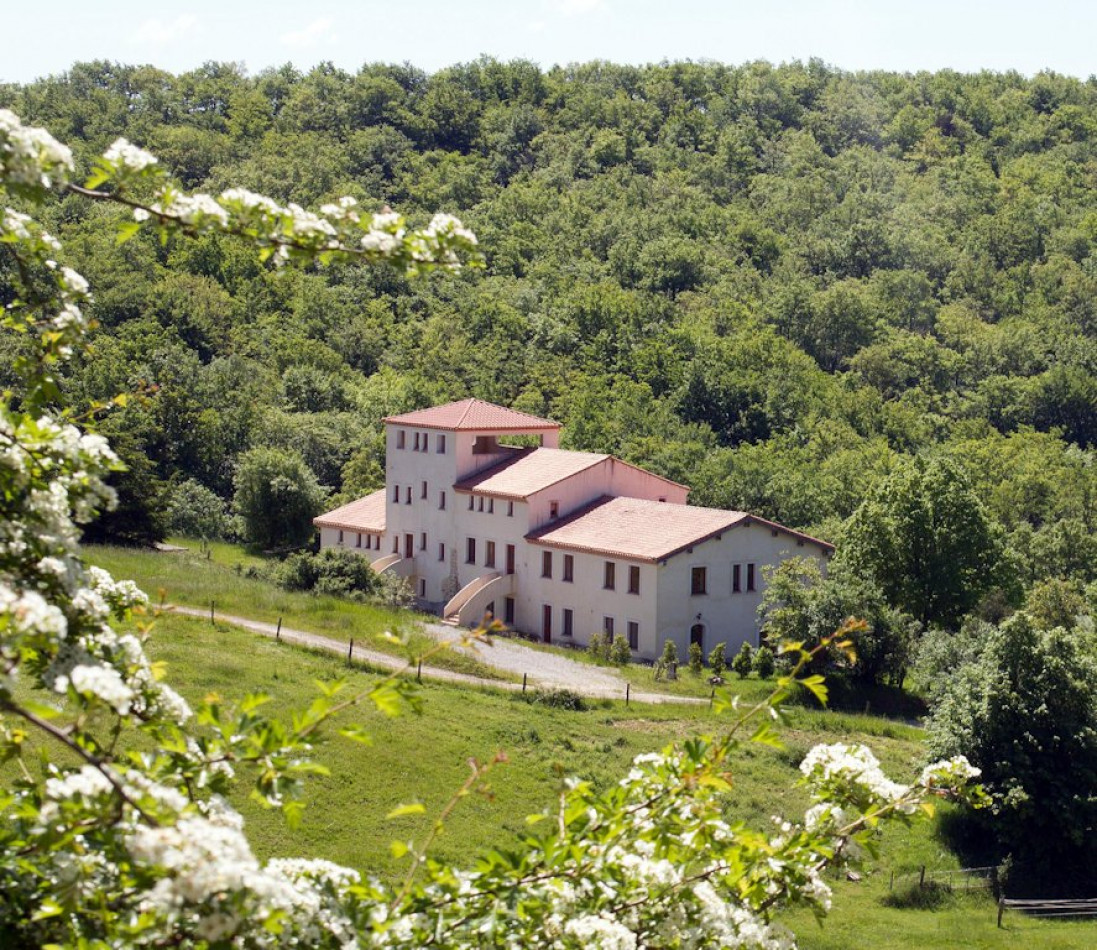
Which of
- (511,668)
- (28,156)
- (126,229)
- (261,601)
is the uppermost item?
(28,156)

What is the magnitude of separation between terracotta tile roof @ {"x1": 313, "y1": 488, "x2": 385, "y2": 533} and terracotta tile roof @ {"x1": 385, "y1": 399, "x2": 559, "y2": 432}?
4.05 meters

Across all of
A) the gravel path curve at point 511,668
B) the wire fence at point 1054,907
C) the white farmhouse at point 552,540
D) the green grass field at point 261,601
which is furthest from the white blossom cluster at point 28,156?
the white farmhouse at point 552,540

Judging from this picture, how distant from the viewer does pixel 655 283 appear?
395 feet

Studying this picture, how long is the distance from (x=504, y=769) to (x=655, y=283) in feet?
299

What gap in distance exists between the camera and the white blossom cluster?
5.84 meters

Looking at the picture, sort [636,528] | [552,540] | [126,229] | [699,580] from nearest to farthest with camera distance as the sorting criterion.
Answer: [126,229] → [699,580] → [636,528] → [552,540]

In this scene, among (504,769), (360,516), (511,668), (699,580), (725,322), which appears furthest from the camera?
(725,322)

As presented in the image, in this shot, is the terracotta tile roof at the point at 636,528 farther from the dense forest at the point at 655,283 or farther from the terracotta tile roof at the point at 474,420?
the dense forest at the point at 655,283

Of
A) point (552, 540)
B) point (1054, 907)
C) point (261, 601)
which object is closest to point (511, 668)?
point (261, 601)

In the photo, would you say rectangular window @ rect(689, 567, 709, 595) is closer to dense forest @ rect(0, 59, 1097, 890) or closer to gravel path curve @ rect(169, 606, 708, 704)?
dense forest @ rect(0, 59, 1097, 890)

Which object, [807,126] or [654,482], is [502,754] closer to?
[654,482]

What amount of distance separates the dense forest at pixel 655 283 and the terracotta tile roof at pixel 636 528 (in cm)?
1347

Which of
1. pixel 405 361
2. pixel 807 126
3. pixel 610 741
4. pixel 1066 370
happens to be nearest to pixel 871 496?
pixel 610 741

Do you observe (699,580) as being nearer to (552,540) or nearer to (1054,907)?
(552,540)
